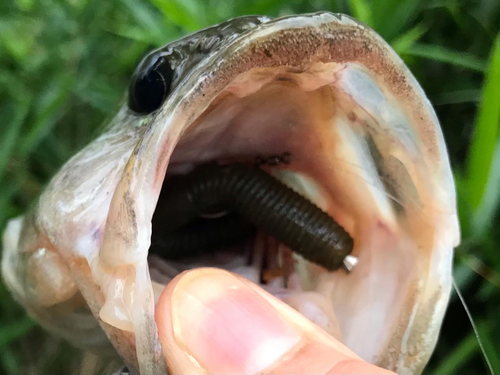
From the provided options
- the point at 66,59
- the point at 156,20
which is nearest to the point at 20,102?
the point at 66,59

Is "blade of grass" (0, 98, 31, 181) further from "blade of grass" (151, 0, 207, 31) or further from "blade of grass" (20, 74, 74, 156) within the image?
"blade of grass" (151, 0, 207, 31)

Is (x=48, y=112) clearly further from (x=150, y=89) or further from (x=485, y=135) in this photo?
(x=485, y=135)

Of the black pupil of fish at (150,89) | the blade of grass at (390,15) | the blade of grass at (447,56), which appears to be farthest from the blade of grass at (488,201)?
the black pupil of fish at (150,89)

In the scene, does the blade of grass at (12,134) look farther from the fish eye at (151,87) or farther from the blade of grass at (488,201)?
the blade of grass at (488,201)

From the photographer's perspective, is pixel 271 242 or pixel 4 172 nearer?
pixel 271 242

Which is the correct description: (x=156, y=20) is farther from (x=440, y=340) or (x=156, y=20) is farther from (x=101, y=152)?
(x=440, y=340)

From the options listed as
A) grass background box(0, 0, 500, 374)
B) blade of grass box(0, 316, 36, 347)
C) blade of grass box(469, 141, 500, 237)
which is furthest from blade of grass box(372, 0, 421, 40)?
blade of grass box(0, 316, 36, 347)
